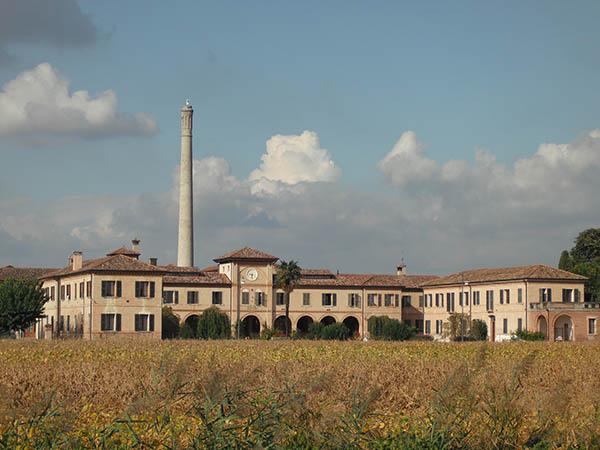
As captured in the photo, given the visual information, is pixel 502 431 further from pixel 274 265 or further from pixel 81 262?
pixel 274 265

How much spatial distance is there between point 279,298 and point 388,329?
1120 cm

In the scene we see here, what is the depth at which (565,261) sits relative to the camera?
98438 millimetres

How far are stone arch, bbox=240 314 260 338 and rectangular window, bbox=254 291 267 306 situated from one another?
142cm

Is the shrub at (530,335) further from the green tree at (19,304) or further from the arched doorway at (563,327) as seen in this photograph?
the green tree at (19,304)

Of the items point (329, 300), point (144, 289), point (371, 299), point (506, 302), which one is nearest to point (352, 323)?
point (371, 299)

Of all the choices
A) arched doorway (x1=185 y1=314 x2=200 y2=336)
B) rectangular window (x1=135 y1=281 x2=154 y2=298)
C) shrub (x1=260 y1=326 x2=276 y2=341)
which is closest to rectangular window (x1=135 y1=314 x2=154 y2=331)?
rectangular window (x1=135 y1=281 x2=154 y2=298)

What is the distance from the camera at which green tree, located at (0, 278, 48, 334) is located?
216ft

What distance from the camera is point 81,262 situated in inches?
2813

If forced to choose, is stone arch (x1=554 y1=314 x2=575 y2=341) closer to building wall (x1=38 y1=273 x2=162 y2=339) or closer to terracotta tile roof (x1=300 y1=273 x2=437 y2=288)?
terracotta tile roof (x1=300 y1=273 x2=437 y2=288)

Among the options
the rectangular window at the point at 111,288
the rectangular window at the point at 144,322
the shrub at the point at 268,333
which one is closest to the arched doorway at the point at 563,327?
the shrub at the point at 268,333

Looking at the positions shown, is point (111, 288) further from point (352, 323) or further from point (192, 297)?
point (352, 323)

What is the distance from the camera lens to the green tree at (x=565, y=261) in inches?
3823

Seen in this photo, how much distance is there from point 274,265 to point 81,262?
19773mm

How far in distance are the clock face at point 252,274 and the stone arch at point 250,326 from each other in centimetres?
353
